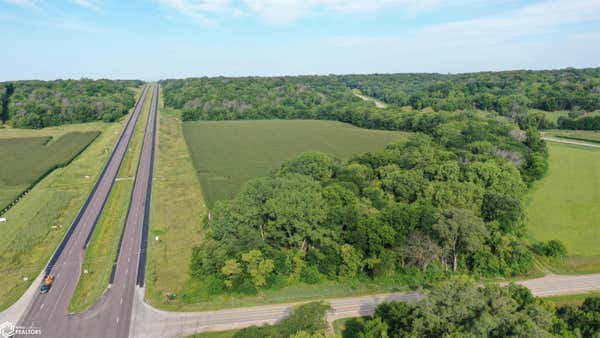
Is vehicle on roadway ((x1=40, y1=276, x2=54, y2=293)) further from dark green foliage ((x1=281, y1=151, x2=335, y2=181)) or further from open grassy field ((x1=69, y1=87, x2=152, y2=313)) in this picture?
dark green foliage ((x1=281, y1=151, x2=335, y2=181))

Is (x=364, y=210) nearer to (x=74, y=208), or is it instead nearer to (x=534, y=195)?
(x=534, y=195)

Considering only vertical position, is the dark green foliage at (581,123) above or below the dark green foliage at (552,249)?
above

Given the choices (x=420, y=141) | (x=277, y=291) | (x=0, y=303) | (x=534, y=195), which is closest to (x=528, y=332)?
(x=277, y=291)

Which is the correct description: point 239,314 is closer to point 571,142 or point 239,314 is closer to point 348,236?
point 348,236

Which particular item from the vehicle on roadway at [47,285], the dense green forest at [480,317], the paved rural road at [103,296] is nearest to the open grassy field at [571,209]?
the dense green forest at [480,317]

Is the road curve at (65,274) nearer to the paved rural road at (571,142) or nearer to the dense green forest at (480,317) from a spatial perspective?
the dense green forest at (480,317)

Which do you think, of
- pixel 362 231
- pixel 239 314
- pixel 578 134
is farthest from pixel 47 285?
pixel 578 134

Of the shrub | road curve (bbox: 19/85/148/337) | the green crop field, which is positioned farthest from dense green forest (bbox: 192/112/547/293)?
the green crop field
